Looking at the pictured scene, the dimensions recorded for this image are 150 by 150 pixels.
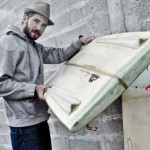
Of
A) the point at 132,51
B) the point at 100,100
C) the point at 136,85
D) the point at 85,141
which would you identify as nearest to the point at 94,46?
the point at 136,85

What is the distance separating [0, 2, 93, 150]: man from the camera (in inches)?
80.6

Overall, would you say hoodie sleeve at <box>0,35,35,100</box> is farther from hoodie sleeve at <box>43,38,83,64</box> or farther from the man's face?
hoodie sleeve at <box>43,38,83,64</box>

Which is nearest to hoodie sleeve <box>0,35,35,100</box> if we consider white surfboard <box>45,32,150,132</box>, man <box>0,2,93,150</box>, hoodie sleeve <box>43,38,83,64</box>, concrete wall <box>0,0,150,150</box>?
man <box>0,2,93,150</box>

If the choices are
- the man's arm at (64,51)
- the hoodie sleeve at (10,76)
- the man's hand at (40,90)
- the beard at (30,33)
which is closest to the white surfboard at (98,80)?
the man's hand at (40,90)

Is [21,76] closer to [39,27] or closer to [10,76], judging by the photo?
[10,76]

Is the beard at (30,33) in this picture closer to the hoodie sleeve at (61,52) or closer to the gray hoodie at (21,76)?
the gray hoodie at (21,76)

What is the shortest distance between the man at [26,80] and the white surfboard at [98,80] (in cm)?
28

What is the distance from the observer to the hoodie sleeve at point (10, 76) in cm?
203

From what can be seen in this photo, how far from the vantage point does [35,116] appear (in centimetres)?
221

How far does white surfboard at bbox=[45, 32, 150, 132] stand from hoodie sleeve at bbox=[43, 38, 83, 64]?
16.4 inches

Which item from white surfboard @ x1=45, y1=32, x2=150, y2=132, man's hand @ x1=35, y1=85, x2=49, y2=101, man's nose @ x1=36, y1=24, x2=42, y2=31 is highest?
man's nose @ x1=36, y1=24, x2=42, y2=31

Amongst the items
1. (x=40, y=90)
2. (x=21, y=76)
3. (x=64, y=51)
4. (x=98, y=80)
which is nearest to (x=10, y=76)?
(x=21, y=76)

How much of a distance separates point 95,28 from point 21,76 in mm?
710

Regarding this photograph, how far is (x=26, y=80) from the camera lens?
2.17 metres
